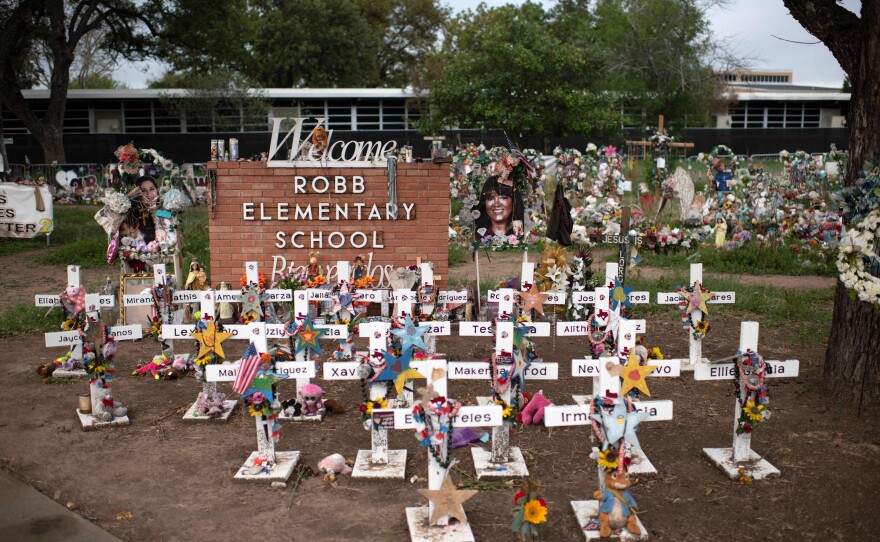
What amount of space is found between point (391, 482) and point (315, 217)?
5.63 metres

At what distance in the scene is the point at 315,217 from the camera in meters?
11.4

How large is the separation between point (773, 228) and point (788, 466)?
1069 centimetres

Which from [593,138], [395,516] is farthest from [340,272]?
[593,138]

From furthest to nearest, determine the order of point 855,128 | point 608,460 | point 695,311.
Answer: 1. point 695,311
2. point 855,128
3. point 608,460

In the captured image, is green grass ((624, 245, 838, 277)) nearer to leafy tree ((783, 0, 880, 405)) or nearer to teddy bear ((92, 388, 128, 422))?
leafy tree ((783, 0, 880, 405))

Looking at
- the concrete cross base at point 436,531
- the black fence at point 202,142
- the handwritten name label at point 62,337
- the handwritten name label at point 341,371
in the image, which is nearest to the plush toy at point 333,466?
the handwritten name label at point 341,371

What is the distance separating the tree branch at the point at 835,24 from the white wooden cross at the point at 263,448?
6060mm

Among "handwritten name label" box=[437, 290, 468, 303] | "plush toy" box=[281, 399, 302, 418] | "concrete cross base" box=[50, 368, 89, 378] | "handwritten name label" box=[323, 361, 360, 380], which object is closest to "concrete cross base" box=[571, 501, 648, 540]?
"handwritten name label" box=[323, 361, 360, 380]

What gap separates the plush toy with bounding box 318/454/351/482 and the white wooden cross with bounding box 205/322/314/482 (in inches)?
10.1

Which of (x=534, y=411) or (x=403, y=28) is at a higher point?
(x=403, y=28)

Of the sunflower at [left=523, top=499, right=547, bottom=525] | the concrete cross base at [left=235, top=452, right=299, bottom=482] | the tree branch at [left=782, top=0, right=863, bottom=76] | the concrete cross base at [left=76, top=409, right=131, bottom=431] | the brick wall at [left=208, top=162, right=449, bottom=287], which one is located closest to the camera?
the sunflower at [left=523, top=499, right=547, bottom=525]

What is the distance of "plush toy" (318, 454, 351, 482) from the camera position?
21.4ft

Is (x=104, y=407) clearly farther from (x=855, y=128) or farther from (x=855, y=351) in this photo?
(x=855, y=128)

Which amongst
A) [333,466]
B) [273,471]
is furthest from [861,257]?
[273,471]
